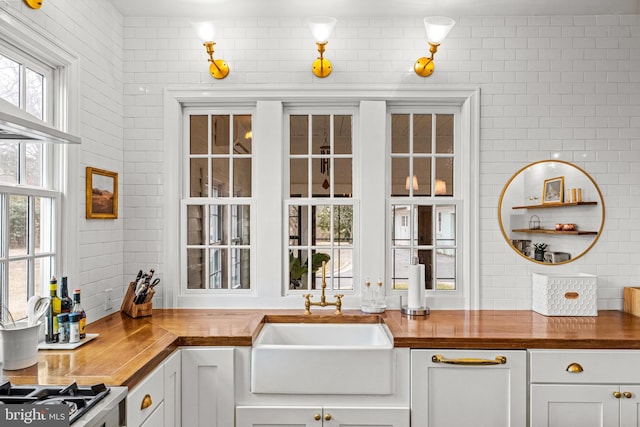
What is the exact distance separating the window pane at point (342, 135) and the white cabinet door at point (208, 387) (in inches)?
58.7

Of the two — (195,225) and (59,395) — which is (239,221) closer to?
(195,225)

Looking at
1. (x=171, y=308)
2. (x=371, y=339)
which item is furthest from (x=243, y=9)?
(x=371, y=339)

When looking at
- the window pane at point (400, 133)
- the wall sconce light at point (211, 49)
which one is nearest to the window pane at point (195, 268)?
the wall sconce light at point (211, 49)

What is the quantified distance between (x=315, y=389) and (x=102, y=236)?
1.54 metres

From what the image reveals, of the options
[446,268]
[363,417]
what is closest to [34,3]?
[363,417]

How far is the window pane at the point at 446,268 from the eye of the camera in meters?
2.95

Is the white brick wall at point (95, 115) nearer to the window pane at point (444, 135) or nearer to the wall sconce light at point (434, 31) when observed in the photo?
the wall sconce light at point (434, 31)

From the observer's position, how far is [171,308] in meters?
2.92

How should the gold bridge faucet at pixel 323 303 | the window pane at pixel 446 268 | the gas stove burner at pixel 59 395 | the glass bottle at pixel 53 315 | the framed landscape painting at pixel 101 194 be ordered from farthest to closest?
the window pane at pixel 446 268, the gold bridge faucet at pixel 323 303, the framed landscape painting at pixel 101 194, the glass bottle at pixel 53 315, the gas stove burner at pixel 59 395

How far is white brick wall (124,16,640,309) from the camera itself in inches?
112

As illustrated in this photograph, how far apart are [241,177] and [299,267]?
723mm

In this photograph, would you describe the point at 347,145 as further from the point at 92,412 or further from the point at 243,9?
the point at 92,412

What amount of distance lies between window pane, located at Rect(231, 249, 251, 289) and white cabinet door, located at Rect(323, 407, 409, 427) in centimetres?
109

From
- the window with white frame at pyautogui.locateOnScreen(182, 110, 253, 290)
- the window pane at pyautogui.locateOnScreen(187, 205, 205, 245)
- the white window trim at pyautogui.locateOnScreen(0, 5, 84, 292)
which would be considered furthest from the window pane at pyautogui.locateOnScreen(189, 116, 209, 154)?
the white window trim at pyautogui.locateOnScreen(0, 5, 84, 292)
